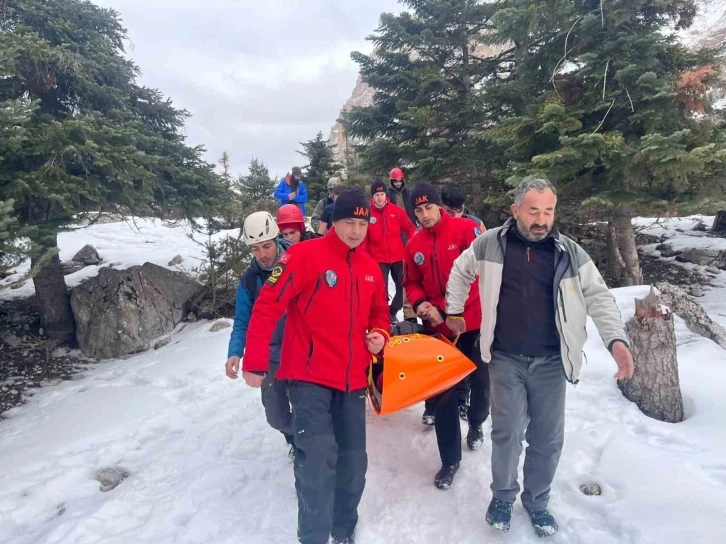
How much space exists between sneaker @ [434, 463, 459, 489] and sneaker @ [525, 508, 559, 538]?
0.70 metres

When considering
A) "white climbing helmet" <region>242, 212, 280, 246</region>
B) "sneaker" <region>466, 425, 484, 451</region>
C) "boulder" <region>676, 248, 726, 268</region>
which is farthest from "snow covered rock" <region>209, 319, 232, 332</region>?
"boulder" <region>676, 248, 726, 268</region>

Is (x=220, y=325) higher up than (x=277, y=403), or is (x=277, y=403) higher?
(x=277, y=403)

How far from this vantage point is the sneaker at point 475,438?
4.08 metres

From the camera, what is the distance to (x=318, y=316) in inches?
118

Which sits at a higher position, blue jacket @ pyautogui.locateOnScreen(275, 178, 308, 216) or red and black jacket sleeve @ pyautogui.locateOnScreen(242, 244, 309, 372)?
Answer: blue jacket @ pyautogui.locateOnScreen(275, 178, 308, 216)

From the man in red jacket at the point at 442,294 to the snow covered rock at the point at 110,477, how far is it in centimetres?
329

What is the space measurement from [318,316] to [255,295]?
3.39 feet

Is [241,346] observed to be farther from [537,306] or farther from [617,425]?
[617,425]

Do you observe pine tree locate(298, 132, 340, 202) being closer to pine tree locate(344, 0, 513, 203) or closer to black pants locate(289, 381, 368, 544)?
pine tree locate(344, 0, 513, 203)

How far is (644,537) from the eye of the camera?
2.88m

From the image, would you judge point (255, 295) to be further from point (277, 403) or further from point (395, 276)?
point (395, 276)

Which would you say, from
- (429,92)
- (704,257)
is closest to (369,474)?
(429,92)

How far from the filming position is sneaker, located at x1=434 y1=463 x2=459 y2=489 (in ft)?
12.0

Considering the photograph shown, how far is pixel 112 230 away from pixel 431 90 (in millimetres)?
12910
